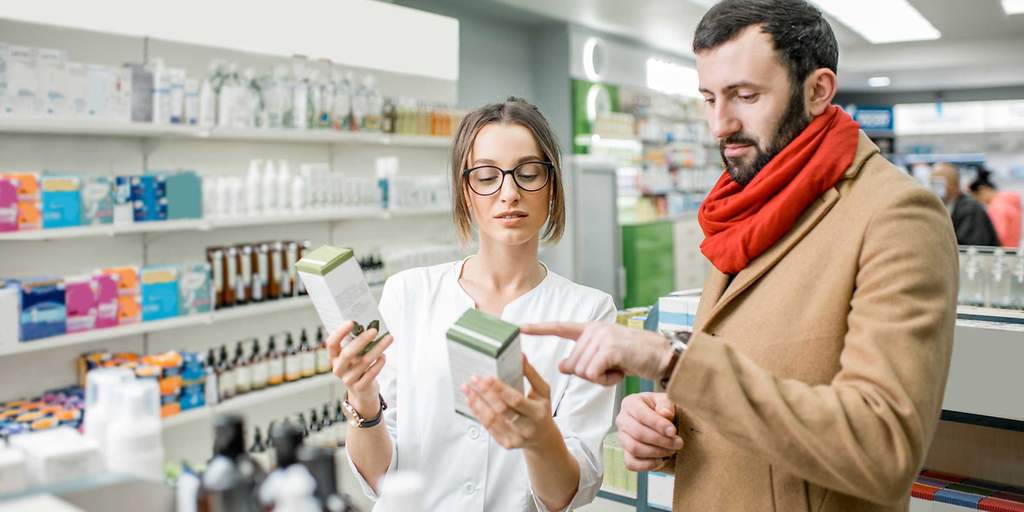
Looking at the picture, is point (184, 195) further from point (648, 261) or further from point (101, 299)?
point (648, 261)

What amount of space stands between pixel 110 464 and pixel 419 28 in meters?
5.40

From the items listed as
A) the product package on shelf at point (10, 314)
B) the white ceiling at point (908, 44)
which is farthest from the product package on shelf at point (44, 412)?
the white ceiling at point (908, 44)

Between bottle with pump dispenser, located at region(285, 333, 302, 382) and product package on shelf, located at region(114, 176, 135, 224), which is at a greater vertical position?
product package on shelf, located at region(114, 176, 135, 224)

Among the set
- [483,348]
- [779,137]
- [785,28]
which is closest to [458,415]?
[483,348]

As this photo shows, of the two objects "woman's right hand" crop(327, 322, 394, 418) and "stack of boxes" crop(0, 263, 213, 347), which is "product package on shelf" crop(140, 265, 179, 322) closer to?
"stack of boxes" crop(0, 263, 213, 347)

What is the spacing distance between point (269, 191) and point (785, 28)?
3.59m

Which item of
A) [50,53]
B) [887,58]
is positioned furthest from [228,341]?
[887,58]

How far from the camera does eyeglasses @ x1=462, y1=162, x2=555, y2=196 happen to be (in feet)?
5.60

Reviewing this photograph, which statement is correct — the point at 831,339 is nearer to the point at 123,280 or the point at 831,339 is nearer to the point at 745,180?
the point at 745,180

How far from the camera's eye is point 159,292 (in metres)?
3.92

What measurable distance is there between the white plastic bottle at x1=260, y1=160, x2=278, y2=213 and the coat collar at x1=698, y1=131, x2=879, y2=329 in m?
3.43

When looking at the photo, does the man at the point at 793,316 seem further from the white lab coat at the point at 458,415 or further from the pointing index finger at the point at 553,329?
the white lab coat at the point at 458,415

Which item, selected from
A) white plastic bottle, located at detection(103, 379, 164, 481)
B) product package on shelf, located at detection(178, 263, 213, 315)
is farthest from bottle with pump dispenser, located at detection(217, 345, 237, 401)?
white plastic bottle, located at detection(103, 379, 164, 481)

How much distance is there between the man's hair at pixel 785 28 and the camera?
51.5 inches
